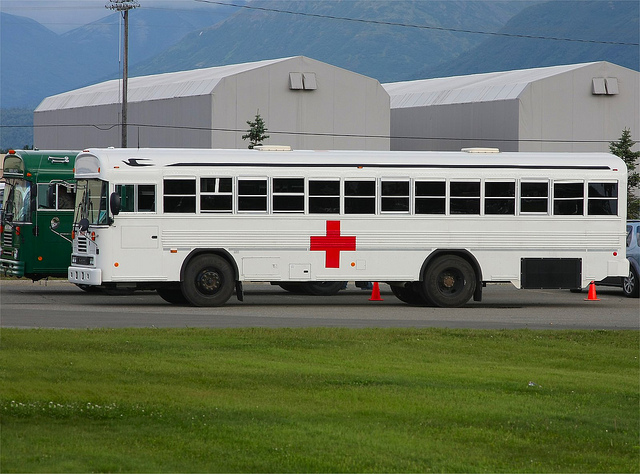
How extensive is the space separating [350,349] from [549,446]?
5.55m

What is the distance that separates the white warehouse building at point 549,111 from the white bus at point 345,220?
115ft

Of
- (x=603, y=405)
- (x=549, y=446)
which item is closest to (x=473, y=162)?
(x=603, y=405)

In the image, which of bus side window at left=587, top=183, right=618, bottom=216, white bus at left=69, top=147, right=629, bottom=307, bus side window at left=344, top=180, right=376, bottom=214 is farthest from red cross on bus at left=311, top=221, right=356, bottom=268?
bus side window at left=587, top=183, right=618, bottom=216

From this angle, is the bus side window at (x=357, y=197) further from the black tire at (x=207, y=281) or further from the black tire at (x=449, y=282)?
the black tire at (x=207, y=281)

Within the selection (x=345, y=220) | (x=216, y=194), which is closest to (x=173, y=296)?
(x=216, y=194)

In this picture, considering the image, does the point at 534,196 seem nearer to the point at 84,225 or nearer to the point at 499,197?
the point at 499,197

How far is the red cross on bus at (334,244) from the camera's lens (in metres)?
21.4

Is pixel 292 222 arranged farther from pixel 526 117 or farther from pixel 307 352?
pixel 526 117

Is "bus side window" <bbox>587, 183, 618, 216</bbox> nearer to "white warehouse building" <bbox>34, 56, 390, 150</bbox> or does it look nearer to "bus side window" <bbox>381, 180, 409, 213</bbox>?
"bus side window" <bbox>381, 180, 409, 213</bbox>

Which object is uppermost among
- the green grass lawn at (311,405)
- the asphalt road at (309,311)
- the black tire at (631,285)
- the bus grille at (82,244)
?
the bus grille at (82,244)

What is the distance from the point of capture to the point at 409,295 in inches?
910

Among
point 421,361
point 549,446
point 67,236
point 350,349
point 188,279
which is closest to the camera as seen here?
point 549,446

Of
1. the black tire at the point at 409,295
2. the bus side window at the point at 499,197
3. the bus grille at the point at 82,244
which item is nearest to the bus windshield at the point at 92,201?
the bus grille at the point at 82,244

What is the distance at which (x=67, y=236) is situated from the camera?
23812 mm
